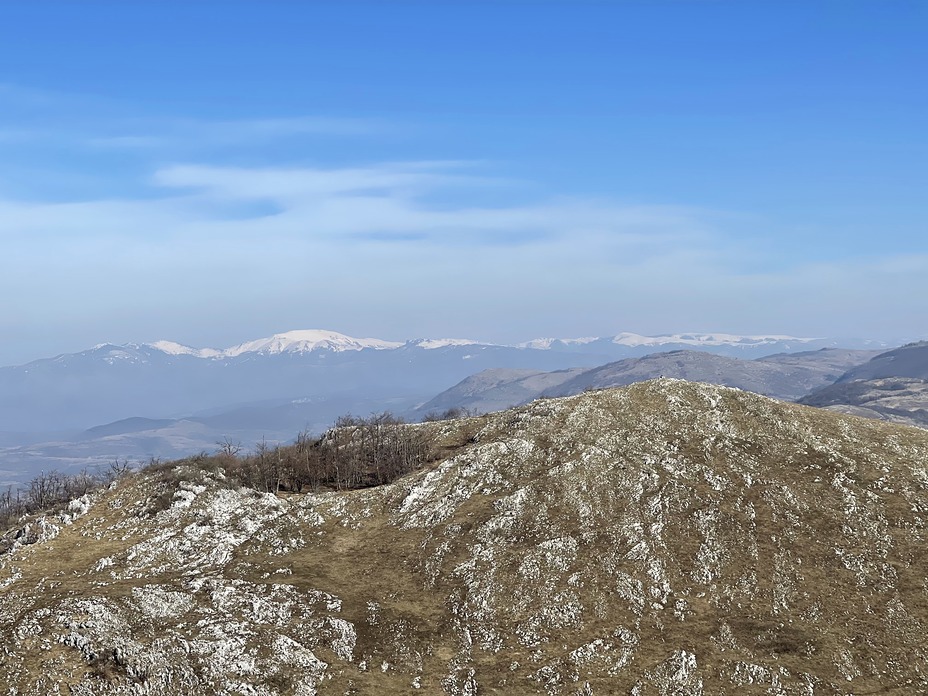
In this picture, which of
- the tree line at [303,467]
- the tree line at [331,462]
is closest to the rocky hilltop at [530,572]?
the tree line at [303,467]

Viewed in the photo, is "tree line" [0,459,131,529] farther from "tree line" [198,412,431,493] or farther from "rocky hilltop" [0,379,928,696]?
"tree line" [198,412,431,493]

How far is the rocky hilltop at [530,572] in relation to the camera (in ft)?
165

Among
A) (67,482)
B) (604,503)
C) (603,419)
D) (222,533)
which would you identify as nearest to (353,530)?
(222,533)

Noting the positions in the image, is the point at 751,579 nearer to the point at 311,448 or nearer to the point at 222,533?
the point at 222,533

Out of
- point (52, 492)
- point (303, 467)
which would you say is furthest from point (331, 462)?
point (52, 492)

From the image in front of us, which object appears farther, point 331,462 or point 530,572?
point 331,462

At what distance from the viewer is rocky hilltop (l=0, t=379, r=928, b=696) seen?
50.2 m

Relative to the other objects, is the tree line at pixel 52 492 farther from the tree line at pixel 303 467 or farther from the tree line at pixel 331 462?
the tree line at pixel 331 462

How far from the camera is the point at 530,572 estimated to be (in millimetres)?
62625

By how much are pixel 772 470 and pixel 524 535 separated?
30520 millimetres

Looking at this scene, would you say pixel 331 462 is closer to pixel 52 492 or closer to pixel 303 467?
pixel 303 467

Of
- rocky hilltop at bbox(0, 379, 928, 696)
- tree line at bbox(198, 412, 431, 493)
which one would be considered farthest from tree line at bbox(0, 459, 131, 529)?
tree line at bbox(198, 412, 431, 493)

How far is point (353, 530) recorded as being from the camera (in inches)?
2881

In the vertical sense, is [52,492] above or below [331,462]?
below
